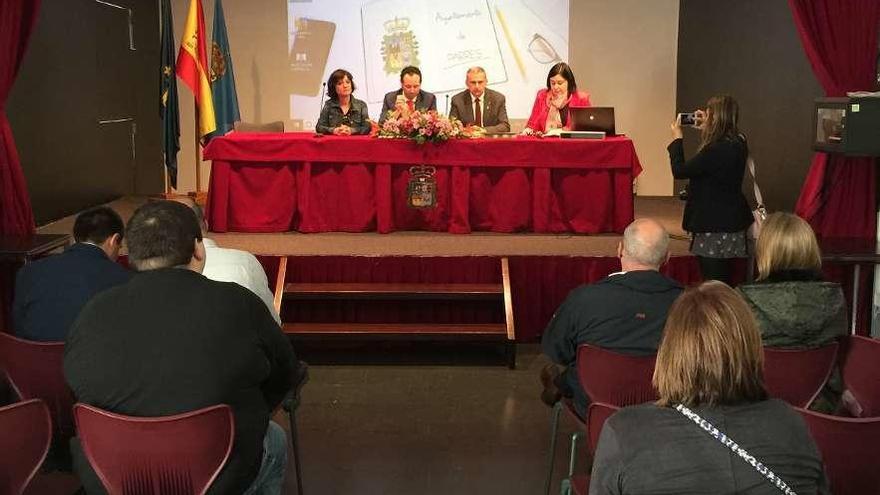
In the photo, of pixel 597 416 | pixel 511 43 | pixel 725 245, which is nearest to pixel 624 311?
pixel 597 416

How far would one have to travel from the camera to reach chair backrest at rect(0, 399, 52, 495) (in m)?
2.43

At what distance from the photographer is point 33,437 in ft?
8.24

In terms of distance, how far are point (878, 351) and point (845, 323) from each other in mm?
274

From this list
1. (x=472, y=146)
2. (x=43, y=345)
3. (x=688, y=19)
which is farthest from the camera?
(x=688, y=19)

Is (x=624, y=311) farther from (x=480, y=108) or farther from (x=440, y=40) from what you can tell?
(x=440, y=40)

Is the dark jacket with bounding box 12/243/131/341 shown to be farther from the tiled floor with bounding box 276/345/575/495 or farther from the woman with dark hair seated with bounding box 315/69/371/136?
the woman with dark hair seated with bounding box 315/69/371/136

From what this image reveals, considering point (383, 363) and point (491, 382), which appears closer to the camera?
point (491, 382)

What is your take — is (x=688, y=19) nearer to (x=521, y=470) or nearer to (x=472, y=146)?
(x=472, y=146)

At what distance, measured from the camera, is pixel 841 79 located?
565 cm

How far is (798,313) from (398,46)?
7.26 meters

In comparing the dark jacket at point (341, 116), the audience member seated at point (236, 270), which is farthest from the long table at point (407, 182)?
the audience member seated at point (236, 270)

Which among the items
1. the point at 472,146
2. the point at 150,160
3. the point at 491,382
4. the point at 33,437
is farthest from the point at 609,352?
the point at 150,160

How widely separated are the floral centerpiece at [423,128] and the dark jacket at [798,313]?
355cm

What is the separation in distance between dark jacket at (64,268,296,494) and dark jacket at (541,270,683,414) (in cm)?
121
